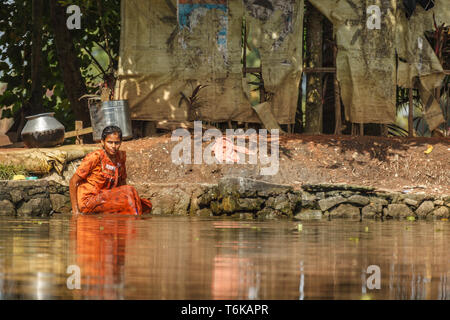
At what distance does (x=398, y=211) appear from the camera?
13430 millimetres

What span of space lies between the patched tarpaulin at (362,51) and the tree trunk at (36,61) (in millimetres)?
5768

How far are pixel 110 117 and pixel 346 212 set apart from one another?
18.1 ft

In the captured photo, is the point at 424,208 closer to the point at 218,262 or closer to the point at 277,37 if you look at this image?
the point at 277,37

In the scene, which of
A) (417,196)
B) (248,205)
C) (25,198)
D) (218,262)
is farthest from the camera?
(417,196)

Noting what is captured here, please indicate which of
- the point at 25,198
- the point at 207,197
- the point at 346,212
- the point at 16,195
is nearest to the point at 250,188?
the point at 207,197

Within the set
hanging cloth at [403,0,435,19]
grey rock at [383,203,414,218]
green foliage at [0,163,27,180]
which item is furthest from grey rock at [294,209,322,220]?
hanging cloth at [403,0,435,19]

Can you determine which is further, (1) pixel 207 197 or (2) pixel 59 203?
(2) pixel 59 203

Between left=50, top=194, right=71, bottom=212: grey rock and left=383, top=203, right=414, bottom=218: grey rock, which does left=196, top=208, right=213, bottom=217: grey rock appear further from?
left=383, top=203, right=414, bottom=218: grey rock

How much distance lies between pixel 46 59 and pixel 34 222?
393 inches

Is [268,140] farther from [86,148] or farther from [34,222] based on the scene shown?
[34,222]

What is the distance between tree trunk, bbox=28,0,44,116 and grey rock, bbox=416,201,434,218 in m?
8.79

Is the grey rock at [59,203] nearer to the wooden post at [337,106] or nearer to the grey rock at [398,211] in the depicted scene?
the grey rock at [398,211]

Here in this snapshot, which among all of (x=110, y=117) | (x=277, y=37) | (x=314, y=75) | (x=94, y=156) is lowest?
(x=94, y=156)
